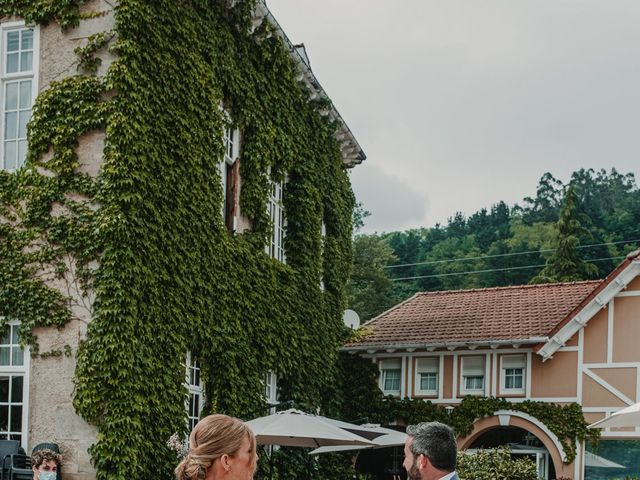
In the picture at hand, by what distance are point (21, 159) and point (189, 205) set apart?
102 inches

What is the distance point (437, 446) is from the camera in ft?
18.4

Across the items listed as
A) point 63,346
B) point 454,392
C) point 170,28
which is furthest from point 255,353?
point 454,392

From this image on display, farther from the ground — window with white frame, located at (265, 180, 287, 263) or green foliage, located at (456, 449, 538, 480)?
window with white frame, located at (265, 180, 287, 263)

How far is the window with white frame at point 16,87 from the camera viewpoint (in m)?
14.4

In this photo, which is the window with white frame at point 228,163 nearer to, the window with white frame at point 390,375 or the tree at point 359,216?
the window with white frame at point 390,375

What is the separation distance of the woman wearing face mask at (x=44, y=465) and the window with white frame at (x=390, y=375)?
1356 cm

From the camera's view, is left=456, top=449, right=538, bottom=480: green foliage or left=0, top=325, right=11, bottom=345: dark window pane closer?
A: left=0, top=325, right=11, bottom=345: dark window pane

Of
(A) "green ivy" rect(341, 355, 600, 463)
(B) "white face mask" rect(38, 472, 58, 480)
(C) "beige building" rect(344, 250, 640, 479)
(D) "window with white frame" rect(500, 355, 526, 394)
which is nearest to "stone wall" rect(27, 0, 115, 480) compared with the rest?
(B) "white face mask" rect(38, 472, 58, 480)

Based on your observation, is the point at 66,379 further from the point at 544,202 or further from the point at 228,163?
the point at 544,202

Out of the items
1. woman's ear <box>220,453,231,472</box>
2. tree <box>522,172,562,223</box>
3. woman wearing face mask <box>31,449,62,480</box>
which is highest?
tree <box>522,172,562,223</box>

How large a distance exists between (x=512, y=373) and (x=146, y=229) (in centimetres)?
1220

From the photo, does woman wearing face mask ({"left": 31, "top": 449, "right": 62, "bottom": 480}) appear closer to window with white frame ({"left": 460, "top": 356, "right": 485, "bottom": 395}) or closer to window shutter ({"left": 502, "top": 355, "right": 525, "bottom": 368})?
window with white frame ({"left": 460, "top": 356, "right": 485, "bottom": 395})

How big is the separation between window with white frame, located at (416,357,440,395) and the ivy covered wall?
6841 mm

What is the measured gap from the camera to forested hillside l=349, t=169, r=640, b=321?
5488 centimetres
